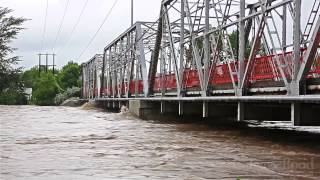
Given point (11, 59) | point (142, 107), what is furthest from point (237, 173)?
point (11, 59)

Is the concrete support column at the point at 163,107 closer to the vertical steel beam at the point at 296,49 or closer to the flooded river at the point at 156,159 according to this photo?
the flooded river at the point at 156,159

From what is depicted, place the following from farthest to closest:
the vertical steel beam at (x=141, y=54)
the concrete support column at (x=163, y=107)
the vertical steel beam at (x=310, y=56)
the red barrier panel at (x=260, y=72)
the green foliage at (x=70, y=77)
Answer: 1. the green foliage at (x=70, y=77)
2. the vertical steel beam at (x=141, y=54)
3. the concrete support column at (x=163, y=107)
4. the red barrier panel at (x=260, y=72)
5. the vertical steel beam at (x=310, y=56)

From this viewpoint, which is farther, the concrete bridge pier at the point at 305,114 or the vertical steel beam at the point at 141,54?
the vertical steel beam at the point at 141,54

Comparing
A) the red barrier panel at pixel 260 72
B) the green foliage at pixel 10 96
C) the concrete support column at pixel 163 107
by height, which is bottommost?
the concrete support column at pixel 163 107

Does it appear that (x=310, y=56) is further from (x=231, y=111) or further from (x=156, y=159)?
(x=231, y=111)

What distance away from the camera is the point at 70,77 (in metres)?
137

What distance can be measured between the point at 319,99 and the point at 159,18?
19500 mm

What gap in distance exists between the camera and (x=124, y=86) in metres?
46.4

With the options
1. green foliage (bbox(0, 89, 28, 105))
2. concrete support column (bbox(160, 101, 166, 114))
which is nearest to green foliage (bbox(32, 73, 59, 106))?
green foliage (bbox(0, 89, 28, 105))

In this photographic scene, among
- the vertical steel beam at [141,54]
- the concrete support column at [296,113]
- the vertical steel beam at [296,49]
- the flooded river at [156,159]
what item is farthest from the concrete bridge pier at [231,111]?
the vertical steel beam at [141,54]

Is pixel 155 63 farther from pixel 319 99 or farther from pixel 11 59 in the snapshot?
pixel 11 59

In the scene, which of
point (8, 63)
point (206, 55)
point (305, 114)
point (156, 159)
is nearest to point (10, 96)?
point (8, 63)

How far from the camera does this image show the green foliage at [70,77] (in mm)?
135000

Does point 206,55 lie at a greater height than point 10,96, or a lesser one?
greater
